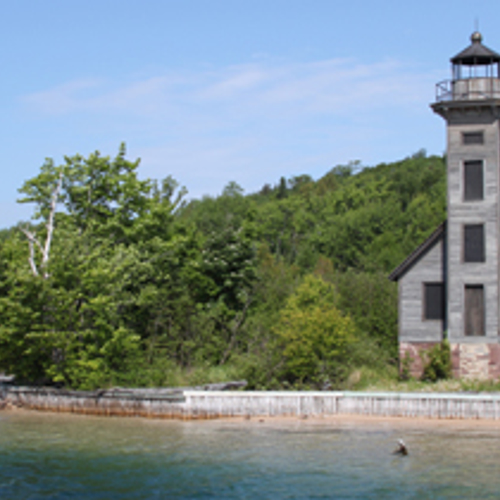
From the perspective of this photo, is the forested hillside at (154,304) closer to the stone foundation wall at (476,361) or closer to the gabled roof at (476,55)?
the stone foundation wall at (476,361)

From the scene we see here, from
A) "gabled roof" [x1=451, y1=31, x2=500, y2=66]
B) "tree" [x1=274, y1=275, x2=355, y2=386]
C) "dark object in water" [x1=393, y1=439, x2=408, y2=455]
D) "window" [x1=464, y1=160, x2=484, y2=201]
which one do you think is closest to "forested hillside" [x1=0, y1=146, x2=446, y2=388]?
"tree" [x1=274, y1=275, x2=355, y2=386]

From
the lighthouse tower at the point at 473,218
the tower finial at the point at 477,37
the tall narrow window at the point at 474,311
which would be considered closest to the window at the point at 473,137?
the lighthouse tower at the point at 473,218

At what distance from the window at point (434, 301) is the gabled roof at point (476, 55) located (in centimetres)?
948

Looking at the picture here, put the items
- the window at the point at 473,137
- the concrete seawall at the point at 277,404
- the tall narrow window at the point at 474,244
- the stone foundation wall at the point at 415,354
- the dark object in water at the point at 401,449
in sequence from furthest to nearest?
the stone foundation wall at the point at 415,354 < the window at the point at 473,137 < the tall narrow window at the point at 474,244 < the concrete seawall at the point at 277,404 < the dark object in water at the point at 401,449

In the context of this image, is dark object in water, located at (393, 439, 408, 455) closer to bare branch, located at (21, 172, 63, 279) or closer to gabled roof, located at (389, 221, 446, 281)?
gabled roof, located at (389, 221, 446, 281)

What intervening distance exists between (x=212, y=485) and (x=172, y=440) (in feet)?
20.9

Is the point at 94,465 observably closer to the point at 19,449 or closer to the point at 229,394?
the point at 19,449

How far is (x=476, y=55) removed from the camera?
3522 cm

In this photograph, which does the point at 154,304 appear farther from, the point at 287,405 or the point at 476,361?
the point at 476,361

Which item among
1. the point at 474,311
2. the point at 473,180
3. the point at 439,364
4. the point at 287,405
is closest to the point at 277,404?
the point at 287,405

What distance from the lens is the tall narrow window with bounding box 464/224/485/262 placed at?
1353 inches

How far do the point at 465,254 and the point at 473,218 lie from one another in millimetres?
1494

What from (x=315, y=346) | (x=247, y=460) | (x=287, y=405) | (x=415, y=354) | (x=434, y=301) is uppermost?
(x=434, y=301)

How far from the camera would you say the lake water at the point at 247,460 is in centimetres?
2100
